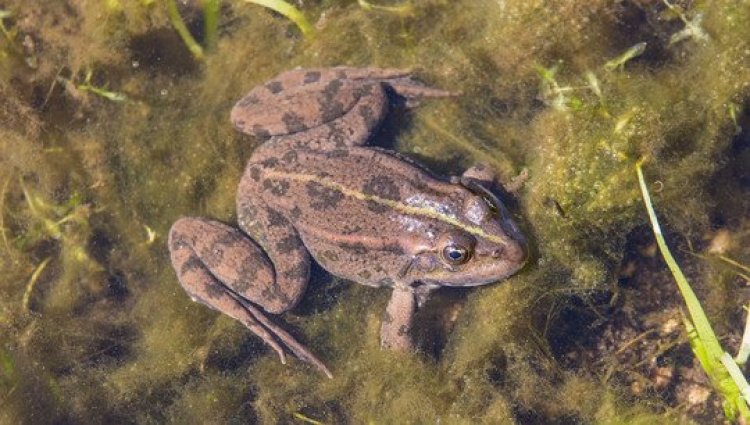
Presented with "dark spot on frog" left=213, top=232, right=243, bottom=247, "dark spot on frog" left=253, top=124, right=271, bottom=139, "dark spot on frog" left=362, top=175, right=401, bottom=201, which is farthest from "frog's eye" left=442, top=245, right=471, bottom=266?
"dark spot on frog" left=253, top=124, right=271, bottom=139

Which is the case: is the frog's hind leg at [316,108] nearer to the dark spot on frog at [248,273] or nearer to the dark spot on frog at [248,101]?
the dark spot on frog at [248,101]

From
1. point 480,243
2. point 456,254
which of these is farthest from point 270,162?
point 480,243

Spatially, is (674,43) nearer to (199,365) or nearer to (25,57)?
(199,365)

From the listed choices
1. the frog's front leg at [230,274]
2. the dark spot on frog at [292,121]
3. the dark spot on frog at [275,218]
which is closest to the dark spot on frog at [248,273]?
the frog's front leg at [230,274]

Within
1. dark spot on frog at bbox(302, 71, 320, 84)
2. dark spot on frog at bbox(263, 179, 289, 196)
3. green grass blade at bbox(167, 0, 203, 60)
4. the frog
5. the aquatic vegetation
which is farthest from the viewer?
green grass blade at bbox(167, 0, 203, 60)

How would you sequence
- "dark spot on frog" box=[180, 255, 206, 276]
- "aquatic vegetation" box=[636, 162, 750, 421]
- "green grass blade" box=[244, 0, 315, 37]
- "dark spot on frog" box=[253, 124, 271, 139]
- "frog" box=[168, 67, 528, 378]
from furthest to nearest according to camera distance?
"green grass blade" box=[244, 0, 315, 37], "dark spot on frog" box=[253, 124, 271, 139], "dark spot on frog" box=[180, 255, 206, 276], "frog" box=[168, 67, 528, 378], "aquatic vegetation" box=[636, 162, 750, 421]

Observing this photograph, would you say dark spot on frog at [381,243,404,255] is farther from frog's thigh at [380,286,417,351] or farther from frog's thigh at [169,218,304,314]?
frog's thigh at [169,218,304,314]
